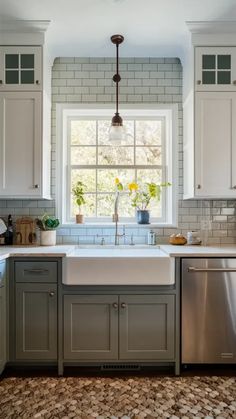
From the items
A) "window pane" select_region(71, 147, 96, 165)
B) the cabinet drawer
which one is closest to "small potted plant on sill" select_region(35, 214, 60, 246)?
the cabinet drawer

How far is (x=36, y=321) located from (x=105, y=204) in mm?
1293

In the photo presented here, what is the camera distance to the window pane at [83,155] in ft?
10.3

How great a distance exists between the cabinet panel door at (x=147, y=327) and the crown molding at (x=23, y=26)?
2272mm

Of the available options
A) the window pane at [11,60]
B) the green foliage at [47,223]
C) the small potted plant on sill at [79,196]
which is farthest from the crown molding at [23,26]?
the green foliage at [47,223]

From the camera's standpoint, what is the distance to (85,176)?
10.3 feet

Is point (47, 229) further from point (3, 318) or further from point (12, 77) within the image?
point (12, 77)

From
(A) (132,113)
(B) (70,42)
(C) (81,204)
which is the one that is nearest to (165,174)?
(A) (132,113)

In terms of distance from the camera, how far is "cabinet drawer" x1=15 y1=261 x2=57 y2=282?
2326 millimetres

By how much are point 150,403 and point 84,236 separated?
1489 millimetres

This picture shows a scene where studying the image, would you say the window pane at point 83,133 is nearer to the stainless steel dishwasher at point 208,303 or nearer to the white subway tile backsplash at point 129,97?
the white subway tile backsplash at point 129,97

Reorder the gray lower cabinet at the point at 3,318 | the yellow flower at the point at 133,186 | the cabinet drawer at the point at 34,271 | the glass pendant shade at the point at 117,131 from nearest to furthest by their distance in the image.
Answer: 1. the gray lower cabinet at the point at 3,318
2. the cabinet drawer at the point at 34,271
3. the glass pendant shade at the point at 117,131
4. the yellow flower at the point at 133,186

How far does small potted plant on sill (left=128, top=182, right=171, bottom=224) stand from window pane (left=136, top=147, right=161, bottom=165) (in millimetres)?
241

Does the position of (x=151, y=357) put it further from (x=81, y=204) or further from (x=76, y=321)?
(x=81, y=204)

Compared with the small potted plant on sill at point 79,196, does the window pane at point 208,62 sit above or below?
above
